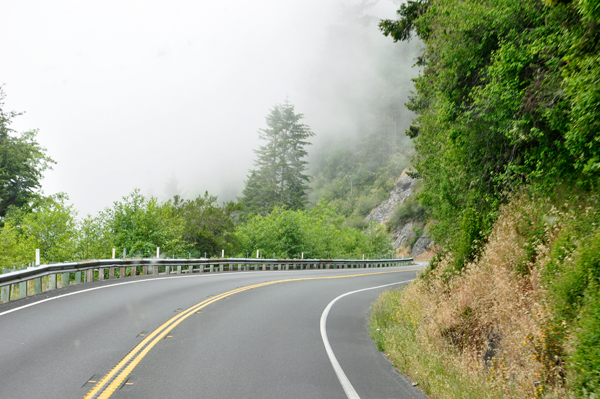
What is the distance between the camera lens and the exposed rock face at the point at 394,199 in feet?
260

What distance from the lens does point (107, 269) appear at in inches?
846

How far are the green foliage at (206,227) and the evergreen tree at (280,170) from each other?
23426 millimetres

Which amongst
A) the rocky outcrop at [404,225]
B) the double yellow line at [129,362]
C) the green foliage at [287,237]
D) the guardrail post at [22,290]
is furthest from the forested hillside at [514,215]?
the rocky outcrop at [404,225]

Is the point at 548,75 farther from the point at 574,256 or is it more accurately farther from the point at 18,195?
the point at 18,195

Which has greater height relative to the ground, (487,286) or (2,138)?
(2,138)

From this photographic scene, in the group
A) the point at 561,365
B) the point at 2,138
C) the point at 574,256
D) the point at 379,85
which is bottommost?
the point at 561,365

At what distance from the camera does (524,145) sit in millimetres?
10234

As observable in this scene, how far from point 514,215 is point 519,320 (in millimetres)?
3321

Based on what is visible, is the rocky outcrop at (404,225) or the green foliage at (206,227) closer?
the green foliage at (206,227)

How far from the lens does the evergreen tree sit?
250 ft

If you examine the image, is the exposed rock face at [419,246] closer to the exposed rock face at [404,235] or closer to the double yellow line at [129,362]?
the exposed rock face at [404,235]

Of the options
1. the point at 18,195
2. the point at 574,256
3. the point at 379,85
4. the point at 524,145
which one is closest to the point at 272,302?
the point at 524,145

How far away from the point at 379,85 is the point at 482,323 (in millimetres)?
133435

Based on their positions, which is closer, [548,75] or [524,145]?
[548,75]
